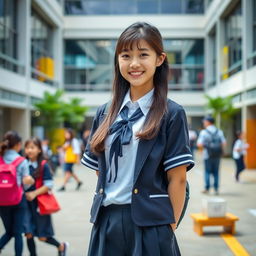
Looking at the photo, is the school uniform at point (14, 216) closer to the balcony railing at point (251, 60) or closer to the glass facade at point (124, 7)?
the balcony railing at point (251, 60)

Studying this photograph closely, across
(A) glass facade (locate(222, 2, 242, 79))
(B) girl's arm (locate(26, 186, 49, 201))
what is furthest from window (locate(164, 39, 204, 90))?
(B) girl's arm (locate(26, 186, 49, 201))

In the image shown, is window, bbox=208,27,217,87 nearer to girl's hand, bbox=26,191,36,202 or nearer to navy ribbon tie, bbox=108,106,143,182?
girl's hand, bbox=26,191,36,202

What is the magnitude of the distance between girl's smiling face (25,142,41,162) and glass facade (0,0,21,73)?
1518cm

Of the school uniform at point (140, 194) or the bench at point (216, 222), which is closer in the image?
the school uniform at point (140, 194)

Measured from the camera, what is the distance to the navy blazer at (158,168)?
235 cm

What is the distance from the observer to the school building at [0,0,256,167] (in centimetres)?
2383

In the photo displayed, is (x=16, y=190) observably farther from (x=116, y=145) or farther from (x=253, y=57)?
(x=253, y=57)

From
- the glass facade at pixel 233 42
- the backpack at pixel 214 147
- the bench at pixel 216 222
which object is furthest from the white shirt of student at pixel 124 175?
the glass facade at pixel 233 42

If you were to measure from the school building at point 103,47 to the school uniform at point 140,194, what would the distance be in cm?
2061

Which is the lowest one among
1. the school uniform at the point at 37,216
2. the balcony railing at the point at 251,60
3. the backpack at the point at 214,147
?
the school uniform at the point at 37,216

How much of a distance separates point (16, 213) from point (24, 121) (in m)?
18.6

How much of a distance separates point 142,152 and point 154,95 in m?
0.36

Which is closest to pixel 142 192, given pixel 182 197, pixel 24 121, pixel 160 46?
pixel 182 197

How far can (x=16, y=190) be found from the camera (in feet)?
17.3
